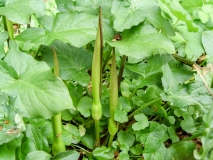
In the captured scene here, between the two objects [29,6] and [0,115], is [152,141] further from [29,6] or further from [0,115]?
[29,6]

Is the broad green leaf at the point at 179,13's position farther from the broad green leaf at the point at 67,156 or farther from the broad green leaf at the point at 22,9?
the broad green leaf at the point at 67,156

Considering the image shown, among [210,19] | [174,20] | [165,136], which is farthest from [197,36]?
[165,136]

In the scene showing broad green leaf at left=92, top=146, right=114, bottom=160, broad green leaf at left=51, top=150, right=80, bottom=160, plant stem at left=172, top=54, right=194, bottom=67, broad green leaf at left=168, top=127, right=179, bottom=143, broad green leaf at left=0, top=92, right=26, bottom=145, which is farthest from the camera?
plant stem at left=172, top=54, right=194, bottom=67

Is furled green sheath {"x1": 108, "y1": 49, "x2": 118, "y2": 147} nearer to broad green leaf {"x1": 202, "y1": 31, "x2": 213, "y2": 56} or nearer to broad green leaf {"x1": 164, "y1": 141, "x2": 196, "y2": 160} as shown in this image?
broad green leaf {"x1": 164, "y1": 141, "x2": 196, "y2": 160}

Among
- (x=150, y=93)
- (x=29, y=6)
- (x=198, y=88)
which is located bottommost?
(x=150, y=93)

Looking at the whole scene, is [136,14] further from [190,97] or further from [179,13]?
[190,97]

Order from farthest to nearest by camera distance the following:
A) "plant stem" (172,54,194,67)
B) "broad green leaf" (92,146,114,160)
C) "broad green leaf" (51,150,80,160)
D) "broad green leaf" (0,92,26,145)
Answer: "plant stem" (172,54,194,67), "broad green leaf" (92,146,114,160), "broad green leaf" (51,150,80,160), "broad green leaf" (0,92,26,145)

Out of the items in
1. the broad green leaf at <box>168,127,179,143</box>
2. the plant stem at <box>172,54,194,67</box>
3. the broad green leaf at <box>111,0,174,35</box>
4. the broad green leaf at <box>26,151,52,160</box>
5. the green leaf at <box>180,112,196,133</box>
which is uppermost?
the broad green leaf at <box>111,0,174,35</box>

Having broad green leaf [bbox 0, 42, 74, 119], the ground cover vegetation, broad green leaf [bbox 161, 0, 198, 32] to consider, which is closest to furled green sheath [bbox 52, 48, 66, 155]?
the ground cover vegetation
